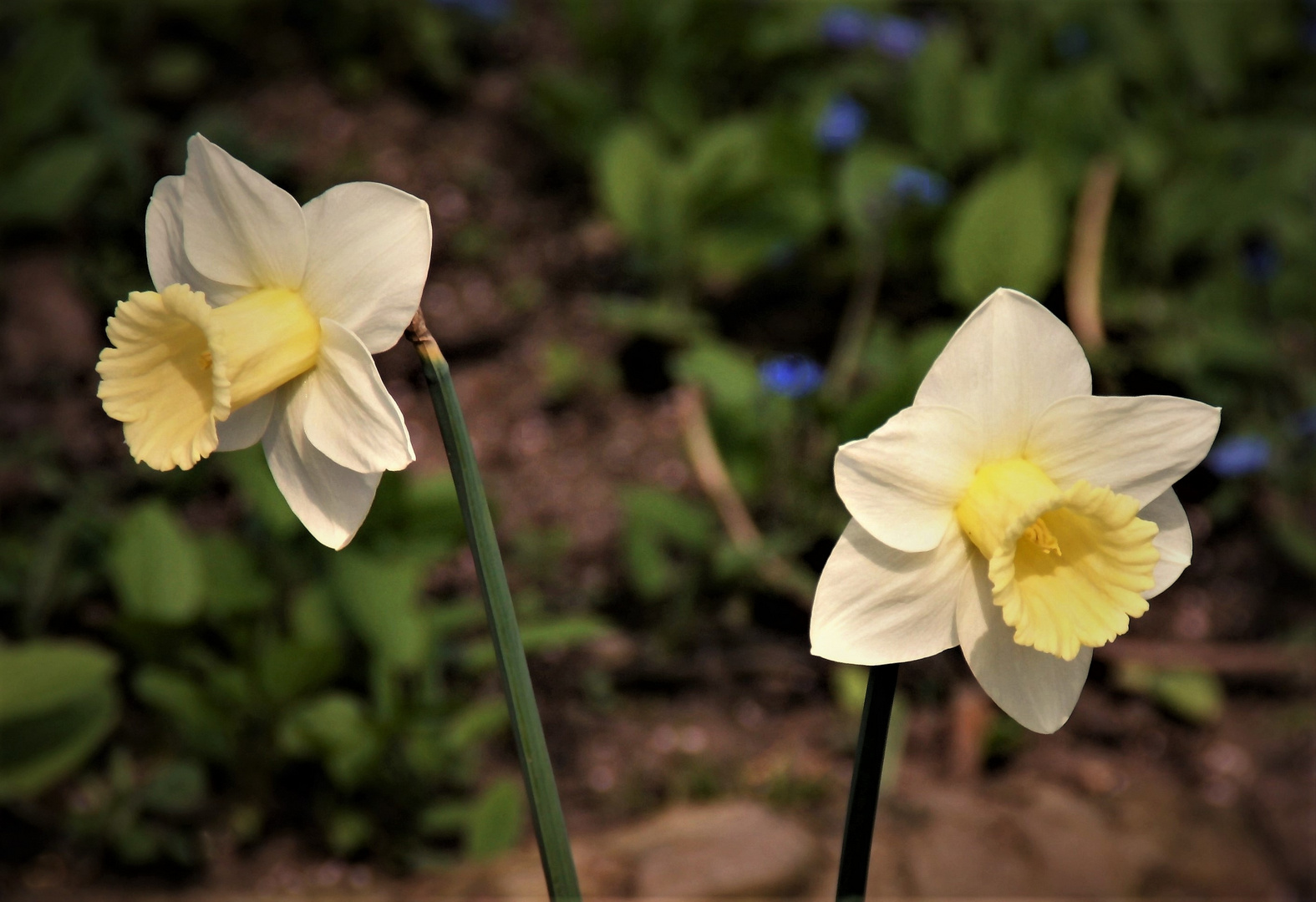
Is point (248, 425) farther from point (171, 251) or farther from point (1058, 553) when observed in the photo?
point (1058, 553)

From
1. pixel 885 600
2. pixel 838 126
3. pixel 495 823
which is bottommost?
pixel 885 600

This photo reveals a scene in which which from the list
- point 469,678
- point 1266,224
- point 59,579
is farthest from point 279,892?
point 1266,224

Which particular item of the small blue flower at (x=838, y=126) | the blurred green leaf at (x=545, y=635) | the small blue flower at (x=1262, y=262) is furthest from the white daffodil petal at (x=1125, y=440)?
the small blue flower at (x=1262, y=262)

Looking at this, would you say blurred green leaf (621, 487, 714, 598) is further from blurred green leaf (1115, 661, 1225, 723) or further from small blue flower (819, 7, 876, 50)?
small blue flower (819, 7, 876, 50)

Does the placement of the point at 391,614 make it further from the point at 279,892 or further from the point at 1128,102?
the point at 1128,102

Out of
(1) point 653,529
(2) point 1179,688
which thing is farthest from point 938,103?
(2) point 1179,688

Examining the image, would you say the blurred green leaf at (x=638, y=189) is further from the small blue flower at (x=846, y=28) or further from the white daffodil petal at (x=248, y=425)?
the white daffodil petal at (x=248, y=425)
